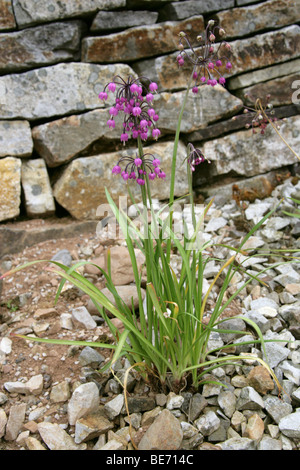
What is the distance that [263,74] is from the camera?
3428mm

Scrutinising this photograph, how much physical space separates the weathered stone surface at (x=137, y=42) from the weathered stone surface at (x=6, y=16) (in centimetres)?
54

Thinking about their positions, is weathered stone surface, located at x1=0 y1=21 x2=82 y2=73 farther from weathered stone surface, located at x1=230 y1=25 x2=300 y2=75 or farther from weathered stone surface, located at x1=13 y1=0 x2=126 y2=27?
weathered stone surface, located at x1=230 y1=25 x2=300 y2=75

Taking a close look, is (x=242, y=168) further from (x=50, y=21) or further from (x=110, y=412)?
(x=110, y=412)

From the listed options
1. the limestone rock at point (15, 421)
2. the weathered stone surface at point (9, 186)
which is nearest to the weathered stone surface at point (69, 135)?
the weathered stone surface at point (9, 186)

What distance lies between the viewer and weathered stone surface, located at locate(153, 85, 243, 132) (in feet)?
10.6

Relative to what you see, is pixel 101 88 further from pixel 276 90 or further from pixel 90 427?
pixel 90 427

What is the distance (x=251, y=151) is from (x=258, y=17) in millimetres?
1143

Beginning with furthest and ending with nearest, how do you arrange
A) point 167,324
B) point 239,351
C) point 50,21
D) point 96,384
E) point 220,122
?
point 220,122 → point 50,21 → point 239,351 → point 96,384 → point 167,324

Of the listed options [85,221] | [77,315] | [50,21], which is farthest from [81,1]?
[77,315]

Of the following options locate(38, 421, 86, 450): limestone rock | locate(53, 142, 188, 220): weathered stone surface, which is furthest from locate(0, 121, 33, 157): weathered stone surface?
locate(38, 421, 86, 450): limestone rock

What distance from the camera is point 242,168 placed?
3486 millimetres

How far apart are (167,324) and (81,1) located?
259 cm

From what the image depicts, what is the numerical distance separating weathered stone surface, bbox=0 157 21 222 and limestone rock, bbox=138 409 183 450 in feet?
6.82
